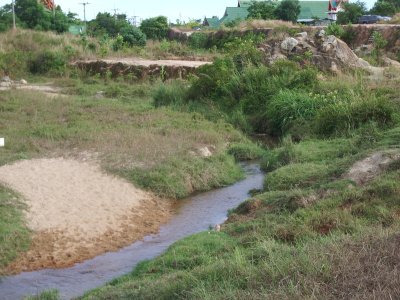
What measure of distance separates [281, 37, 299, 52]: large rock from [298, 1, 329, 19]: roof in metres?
36.2

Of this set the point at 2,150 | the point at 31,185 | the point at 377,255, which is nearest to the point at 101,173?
the point at 31,185

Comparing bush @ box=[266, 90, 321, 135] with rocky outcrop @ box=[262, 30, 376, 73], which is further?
rocky outcrop @ box=[262, 30, 376, 73]

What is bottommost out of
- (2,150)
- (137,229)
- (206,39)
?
(137,229)

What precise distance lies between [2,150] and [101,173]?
2.47m

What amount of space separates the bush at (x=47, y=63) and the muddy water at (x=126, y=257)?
18549 millimetres

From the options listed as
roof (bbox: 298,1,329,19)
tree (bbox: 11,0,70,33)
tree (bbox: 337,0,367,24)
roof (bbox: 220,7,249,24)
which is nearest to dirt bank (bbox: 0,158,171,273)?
tree (bbox: 11,0,70,33)

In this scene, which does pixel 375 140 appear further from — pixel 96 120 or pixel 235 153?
pixel 96 120

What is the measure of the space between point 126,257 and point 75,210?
1.71 m

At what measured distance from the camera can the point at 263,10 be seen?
2063 inches

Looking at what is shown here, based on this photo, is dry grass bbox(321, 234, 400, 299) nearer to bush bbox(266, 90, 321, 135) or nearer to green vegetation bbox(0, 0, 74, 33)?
bush bbox(266, 90, 321, 135)

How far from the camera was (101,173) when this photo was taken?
39.3 feet

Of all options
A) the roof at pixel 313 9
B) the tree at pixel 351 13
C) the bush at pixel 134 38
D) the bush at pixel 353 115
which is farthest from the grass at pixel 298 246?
the roof at pixel 313 9

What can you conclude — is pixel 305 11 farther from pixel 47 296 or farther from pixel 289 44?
pixel 47 296

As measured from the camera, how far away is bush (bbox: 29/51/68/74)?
28.9 m
